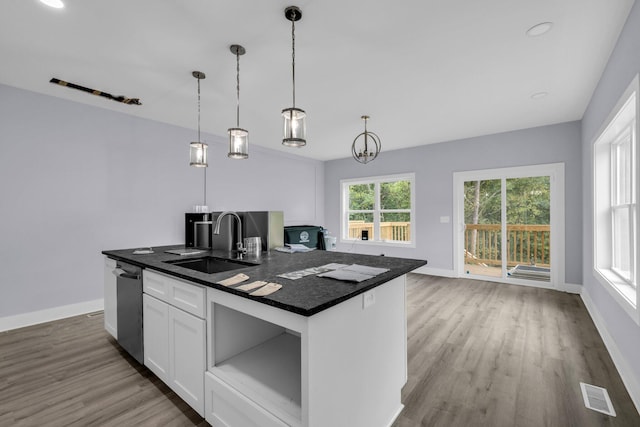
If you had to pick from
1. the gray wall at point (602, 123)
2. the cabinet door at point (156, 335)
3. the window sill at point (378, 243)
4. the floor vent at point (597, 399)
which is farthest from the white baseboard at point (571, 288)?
the cabinet door at point (156, 335)

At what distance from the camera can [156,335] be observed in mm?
2025

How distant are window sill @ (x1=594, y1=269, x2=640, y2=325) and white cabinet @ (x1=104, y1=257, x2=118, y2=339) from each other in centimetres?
388

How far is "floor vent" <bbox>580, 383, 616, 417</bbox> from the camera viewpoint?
5.97 feet

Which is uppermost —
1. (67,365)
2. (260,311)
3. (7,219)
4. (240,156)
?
(240,156)

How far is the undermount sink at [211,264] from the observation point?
2208 millimetres

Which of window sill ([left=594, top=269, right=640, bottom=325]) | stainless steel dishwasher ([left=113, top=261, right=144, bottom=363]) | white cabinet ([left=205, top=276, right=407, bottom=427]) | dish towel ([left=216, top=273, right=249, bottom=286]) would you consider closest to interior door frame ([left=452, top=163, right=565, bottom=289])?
window sill ([left=594, top=269, right=640, bottom=325])

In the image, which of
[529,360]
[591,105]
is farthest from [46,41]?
[591,105]

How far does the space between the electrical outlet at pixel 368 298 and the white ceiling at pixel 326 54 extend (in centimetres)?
182

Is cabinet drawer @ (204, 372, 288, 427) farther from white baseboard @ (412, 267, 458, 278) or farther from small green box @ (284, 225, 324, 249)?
white baseboard @ (412, 267, 458, 278)

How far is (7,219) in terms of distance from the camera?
3100 mm

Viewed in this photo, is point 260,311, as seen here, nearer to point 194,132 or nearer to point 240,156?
point 240,156

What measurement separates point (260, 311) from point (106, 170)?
365 centimetres

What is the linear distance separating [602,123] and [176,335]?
409cm

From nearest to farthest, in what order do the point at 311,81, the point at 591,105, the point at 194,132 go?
the point at 311,81
the point at 591,105
the point at 194,132
